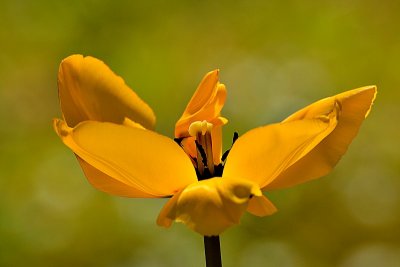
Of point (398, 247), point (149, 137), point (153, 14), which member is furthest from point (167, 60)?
point (149, 137)

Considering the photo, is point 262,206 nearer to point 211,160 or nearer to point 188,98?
point 211,160

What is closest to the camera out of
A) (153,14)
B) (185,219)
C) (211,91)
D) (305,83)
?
(185,219)

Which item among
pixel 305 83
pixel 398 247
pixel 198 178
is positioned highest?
pixel 198 178

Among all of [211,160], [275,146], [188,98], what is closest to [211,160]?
[211,160]

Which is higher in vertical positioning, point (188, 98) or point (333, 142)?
point (333, 142)

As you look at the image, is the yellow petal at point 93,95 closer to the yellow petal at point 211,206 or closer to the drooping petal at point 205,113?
the drooping petal at point 205,113

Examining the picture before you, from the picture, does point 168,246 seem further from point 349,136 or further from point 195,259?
point 349,136

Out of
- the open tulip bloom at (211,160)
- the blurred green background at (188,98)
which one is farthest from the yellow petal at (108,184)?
the blurred green background at (188,98)
